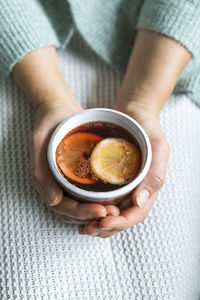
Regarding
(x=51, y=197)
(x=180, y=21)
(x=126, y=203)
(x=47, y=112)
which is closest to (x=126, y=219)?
(x=126, y=203)

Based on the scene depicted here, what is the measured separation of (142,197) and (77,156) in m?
0.14

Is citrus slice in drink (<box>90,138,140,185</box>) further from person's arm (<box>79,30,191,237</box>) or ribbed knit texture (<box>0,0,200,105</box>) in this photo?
ribbed knit texture (<box>0,0,200,105</box>)

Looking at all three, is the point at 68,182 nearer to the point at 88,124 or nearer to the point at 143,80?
the point at 88,124

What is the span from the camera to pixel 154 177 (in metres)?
0.59

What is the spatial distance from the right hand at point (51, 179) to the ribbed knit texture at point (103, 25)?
6.5 inches

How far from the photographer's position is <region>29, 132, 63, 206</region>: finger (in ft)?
1.84

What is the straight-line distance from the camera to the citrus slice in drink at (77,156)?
0.53 meters

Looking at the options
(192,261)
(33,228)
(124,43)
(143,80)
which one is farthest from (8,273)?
(124,43)

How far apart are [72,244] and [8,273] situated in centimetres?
13

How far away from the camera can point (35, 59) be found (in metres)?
0.74

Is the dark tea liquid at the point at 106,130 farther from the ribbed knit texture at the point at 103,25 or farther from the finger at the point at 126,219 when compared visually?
the ribbed knit texture at the point at 103,25

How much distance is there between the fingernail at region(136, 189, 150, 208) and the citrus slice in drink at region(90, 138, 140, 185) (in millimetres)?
52

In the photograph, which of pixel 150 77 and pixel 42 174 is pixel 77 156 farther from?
pixel 150 77

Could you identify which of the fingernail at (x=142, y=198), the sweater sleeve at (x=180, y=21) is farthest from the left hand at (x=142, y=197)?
the sweater sleeve at (x=180, y=21)
